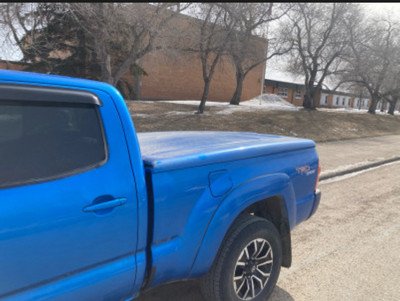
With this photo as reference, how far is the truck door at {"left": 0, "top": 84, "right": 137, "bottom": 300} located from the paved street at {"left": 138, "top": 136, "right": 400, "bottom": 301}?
1253 mm

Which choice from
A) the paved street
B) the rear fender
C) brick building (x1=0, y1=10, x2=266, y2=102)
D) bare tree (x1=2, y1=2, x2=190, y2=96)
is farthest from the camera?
brick building (x1=0, y1=10, x2=266, y2=102)

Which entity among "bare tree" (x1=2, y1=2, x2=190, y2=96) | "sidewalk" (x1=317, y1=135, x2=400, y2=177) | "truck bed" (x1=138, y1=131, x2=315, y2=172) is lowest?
"sidewalk" (x1=317, y1=135, x2=400, y2=177)

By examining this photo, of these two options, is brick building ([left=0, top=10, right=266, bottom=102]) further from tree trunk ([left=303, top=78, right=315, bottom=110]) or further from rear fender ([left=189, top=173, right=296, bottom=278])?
rear fender ([left=189, top=173, right=296, bottom=278])

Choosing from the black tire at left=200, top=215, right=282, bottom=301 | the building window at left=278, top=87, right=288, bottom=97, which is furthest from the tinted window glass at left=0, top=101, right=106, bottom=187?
the building window at left=278, top=87, right=288, bottom=97

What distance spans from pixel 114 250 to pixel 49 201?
1.54 feet

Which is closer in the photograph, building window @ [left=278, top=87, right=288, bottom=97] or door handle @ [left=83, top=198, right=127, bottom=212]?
door handle @ [left=83, top=198, right=127, bottom=212]

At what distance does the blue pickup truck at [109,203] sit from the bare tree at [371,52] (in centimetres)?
2294

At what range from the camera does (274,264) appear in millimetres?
2693

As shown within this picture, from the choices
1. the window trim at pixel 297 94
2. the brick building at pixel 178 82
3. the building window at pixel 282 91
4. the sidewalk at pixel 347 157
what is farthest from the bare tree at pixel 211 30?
the window trim at pixel 297 94

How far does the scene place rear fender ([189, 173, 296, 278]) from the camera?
217cm

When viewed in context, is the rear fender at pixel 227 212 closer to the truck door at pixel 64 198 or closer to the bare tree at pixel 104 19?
the truck door at pixel 64 198

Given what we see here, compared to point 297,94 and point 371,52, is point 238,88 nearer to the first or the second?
point 371,52

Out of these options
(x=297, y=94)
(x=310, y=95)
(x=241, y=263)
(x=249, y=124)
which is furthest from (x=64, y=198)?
(x=297, y=94)

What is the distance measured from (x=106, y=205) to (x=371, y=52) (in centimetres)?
2588
